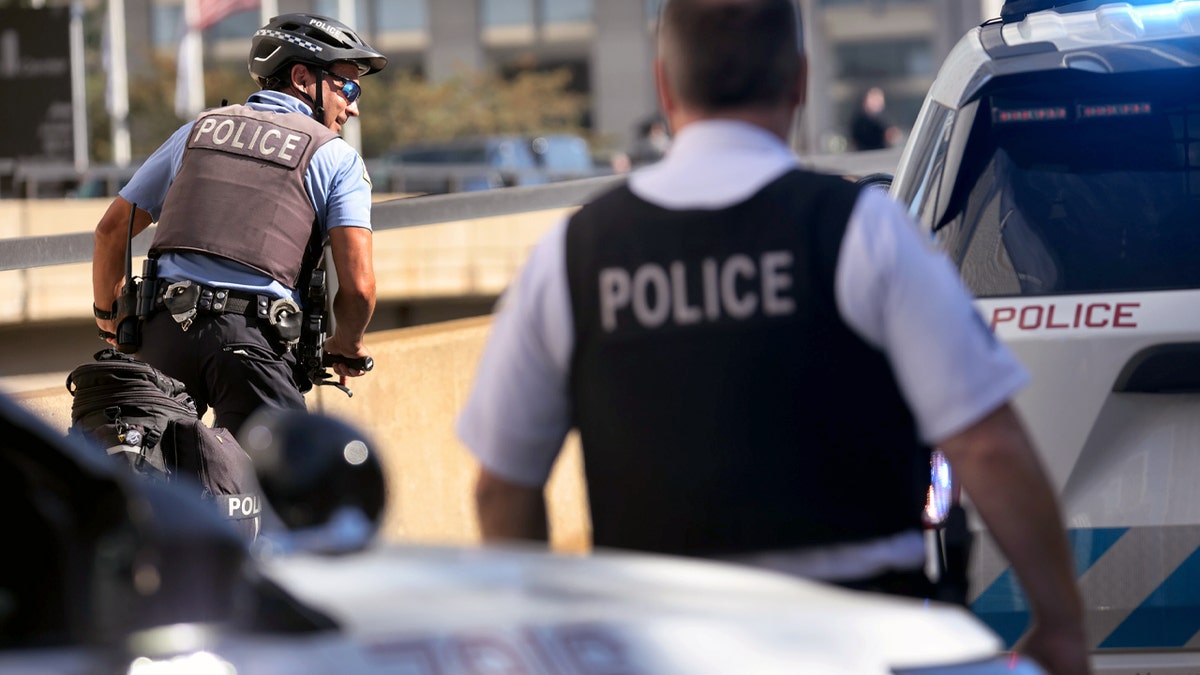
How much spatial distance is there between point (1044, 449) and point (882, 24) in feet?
227

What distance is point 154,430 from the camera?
5.21 metres

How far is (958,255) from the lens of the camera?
4.12 m

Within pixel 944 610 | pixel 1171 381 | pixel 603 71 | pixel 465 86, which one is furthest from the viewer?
pixel 603 71

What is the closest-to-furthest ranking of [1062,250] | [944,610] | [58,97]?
[944,610]
[1062,250]
[58,97]

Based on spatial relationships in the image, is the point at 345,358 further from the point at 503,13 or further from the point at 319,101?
the point at 503,13

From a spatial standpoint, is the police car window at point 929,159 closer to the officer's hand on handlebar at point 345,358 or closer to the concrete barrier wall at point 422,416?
the officer's hand on handlebar at point 345,358

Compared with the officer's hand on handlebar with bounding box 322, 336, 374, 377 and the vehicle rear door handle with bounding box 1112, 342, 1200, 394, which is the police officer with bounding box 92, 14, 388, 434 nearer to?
→ the officer's hand on handlebar with bounding box 322, 336, 374, 377

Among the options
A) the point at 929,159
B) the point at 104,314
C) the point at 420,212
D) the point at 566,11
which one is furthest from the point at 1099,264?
the point at 566,11

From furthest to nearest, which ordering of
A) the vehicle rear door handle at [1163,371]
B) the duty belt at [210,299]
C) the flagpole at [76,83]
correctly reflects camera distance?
1. the flagpole at [76,83]
2. the duty belt at [210,299]
3. the vehicle rear door handle at [1163,371]

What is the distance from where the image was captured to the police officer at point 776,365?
101 inches

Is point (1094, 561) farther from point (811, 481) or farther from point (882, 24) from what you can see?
point (882, 24)

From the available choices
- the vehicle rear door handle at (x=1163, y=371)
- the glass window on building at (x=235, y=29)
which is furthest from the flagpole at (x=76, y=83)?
the glass window on building at (x=235, y=29)

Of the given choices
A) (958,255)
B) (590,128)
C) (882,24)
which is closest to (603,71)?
(590,128)

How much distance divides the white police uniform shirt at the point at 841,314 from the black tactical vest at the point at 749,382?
0.03 meters
